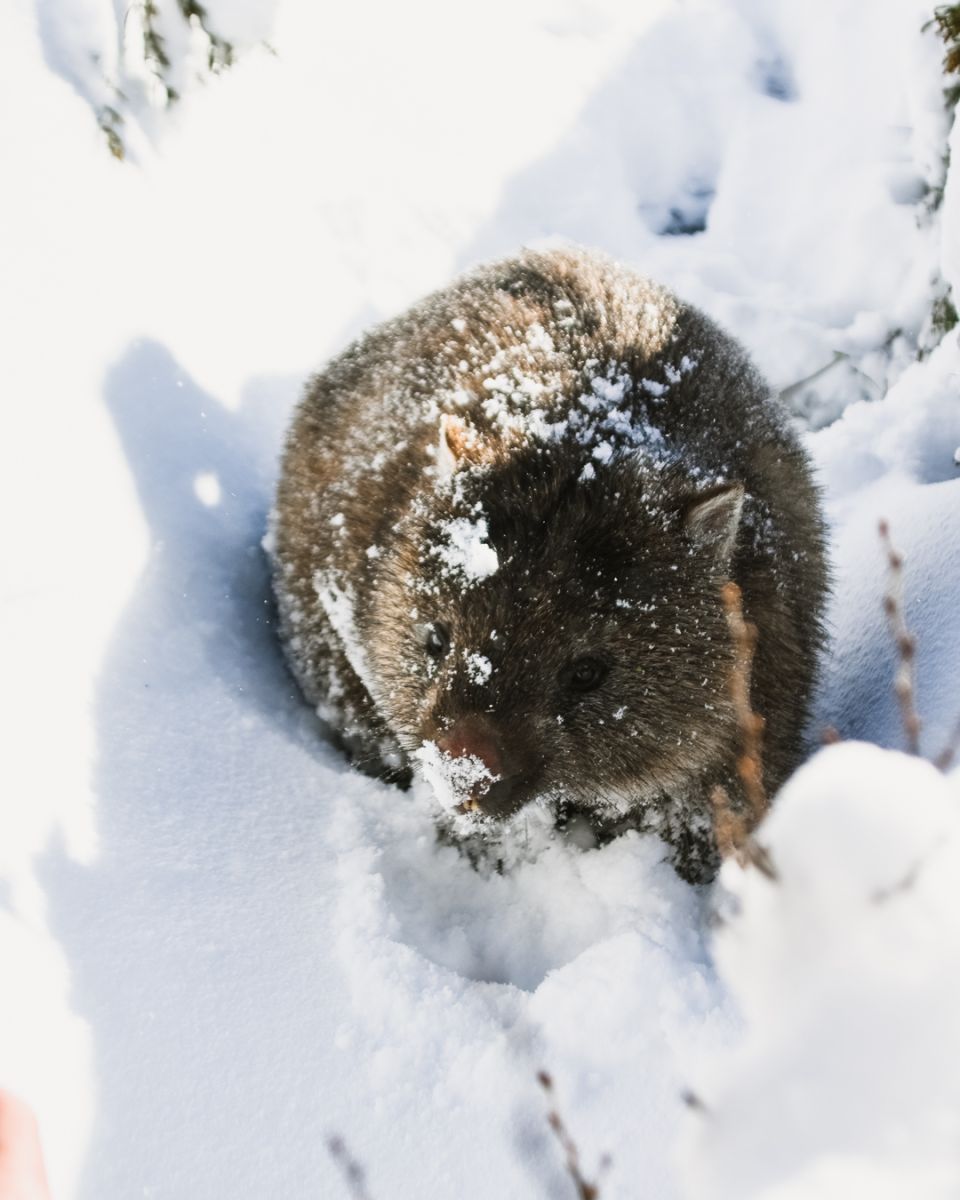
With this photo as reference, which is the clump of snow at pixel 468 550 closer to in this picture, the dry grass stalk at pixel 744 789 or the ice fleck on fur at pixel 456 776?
the ice fleck on fur at pixel 456 776

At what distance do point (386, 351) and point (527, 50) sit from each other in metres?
4.44

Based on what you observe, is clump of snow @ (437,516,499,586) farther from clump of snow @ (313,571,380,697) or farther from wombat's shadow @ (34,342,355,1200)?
wombat's shadow @ (34,342,355,1200)

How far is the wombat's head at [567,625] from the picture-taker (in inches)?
103

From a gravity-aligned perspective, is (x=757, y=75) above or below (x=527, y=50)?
below

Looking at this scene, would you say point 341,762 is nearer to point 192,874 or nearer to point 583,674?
point 192,874

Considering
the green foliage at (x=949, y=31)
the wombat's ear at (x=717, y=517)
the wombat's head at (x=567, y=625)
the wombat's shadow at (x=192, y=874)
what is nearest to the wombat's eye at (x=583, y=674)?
the wombat's head at (x=567, y=625)

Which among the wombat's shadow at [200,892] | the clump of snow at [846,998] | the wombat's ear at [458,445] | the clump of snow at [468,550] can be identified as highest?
the clump of snow at [846,998]

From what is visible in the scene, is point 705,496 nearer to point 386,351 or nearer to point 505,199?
point 386,351

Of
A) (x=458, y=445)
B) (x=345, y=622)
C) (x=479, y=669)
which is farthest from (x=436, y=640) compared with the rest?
(x=345, y=622)

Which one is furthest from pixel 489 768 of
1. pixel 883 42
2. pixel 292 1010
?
pixel 883 42

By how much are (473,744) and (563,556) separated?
56 centimetres

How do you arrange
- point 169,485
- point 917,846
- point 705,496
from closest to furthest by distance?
point 917,846
point 705,496
point 169,485

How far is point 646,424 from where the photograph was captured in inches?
117

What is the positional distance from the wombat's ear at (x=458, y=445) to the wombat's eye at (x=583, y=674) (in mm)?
652
